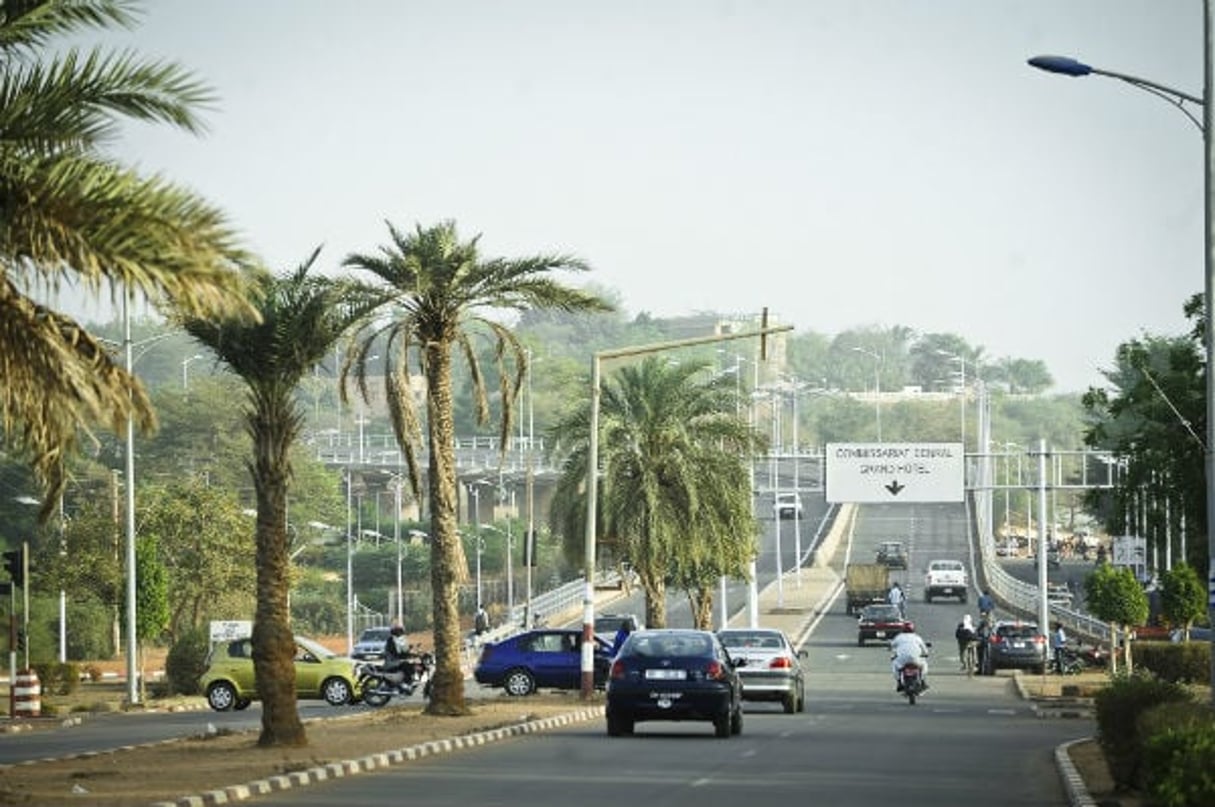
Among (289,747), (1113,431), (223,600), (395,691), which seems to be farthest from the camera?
(1113,431)

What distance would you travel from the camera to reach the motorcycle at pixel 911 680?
55.1m

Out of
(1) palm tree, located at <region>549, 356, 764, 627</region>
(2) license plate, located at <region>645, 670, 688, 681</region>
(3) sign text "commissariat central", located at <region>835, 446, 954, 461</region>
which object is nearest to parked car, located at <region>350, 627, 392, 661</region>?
(1) palm tree, located at <region>549, 356, 764, 627</region>

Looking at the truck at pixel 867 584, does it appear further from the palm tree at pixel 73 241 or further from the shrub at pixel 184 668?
the palm tree at pixel 73 241

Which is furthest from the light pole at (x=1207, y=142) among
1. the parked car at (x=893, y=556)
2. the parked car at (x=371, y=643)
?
the parked car at (x=893, y=556)

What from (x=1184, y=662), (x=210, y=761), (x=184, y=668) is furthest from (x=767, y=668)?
(x=184, y=668)

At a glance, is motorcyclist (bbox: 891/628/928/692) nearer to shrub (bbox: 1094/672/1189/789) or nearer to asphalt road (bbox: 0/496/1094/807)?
asphalt road (bbox: 0/496/1094/807)

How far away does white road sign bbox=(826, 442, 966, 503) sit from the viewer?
98.2m

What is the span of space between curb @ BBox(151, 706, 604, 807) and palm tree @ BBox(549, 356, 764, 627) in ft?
77.9

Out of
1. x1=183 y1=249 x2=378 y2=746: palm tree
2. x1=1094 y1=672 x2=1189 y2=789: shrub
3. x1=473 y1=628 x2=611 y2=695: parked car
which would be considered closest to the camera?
x1=1094 y1=672 x2=1189 y2=789: shrub

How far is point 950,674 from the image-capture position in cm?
7750

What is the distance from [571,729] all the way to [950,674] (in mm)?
37120

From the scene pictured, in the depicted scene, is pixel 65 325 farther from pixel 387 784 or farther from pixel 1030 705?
pixel 1030 705

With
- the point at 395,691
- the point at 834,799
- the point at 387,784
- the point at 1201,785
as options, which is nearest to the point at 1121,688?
the point at 834,799

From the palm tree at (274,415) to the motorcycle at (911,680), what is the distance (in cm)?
2231
